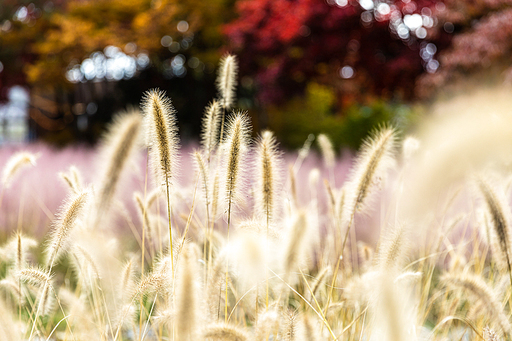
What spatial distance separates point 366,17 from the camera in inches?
225

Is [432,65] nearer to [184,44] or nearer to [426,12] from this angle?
[426,12]

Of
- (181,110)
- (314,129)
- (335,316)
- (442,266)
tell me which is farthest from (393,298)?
(181,110)

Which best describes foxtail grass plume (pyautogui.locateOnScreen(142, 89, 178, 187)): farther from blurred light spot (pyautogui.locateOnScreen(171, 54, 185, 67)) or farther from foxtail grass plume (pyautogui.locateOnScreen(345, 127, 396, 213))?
blurred light spot (pyautogui.locateOnScreen(171, 54, 185, 67))

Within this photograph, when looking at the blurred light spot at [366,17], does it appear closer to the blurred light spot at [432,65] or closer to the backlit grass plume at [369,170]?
the blurred light spot at [432,65]

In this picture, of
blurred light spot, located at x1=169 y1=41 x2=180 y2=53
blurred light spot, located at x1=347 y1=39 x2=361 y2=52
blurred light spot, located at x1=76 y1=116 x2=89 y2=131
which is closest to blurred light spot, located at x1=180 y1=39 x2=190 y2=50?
blurred light spot, located at x1=169 y1=41 x2=180 y2=53

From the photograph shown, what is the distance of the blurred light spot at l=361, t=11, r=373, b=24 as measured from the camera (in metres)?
5.68

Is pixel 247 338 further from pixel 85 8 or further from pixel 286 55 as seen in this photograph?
pixel 85 8

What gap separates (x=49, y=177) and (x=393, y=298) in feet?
9.78

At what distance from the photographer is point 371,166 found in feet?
2.80

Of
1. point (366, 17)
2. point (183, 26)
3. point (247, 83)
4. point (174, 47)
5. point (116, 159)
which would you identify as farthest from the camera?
point (247, 83)

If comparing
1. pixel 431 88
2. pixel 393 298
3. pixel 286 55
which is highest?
pixel 286 55

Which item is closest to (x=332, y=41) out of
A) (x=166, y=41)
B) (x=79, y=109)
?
(x=166, y=41)

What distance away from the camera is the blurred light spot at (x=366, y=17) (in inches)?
224

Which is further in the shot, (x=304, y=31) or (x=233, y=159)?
(x=304, y=31)
